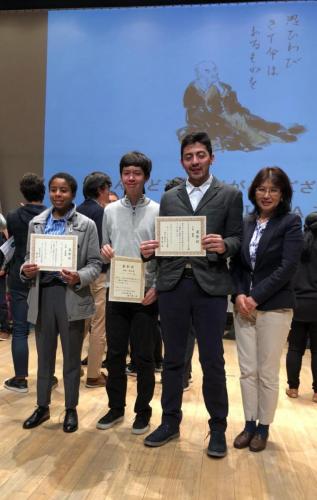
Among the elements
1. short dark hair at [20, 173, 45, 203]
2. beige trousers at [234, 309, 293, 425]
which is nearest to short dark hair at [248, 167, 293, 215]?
beige trousers at [234, 309, 293, 425]

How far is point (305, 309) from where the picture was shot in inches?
128

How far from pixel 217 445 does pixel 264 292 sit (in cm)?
78

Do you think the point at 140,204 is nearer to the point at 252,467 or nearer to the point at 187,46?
the point at 252,467

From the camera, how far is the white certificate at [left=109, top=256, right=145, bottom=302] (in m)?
2.35

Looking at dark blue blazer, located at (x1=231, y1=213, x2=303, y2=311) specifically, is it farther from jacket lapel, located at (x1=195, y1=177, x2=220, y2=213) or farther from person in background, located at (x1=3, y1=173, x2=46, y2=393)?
person in background, located at (x1=3, y1=173, x2=46, y2=393)

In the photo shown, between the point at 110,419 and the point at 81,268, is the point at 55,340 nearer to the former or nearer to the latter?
the point at 81,268

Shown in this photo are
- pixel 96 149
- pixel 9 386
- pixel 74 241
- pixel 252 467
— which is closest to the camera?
pixel 252 467

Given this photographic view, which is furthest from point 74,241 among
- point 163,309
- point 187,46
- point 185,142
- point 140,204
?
point 187,46

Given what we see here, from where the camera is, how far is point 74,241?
7.75 ft

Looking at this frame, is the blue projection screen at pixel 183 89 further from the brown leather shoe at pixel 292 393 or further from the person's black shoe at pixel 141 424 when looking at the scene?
the person's black shoe at pixel 141 424

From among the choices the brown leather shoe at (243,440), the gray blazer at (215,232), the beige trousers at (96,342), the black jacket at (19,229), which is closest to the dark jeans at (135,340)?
the gray blazer at (215,232)

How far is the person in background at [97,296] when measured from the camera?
3.26 meters

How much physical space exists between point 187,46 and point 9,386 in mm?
Result: 4152

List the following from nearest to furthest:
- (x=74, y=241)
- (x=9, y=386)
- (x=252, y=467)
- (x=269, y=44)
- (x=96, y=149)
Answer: (x=252, y=467) < (x=74, y=241) < (x=9, y=386) < (x=269, y=44) < (x=96, y=149)
